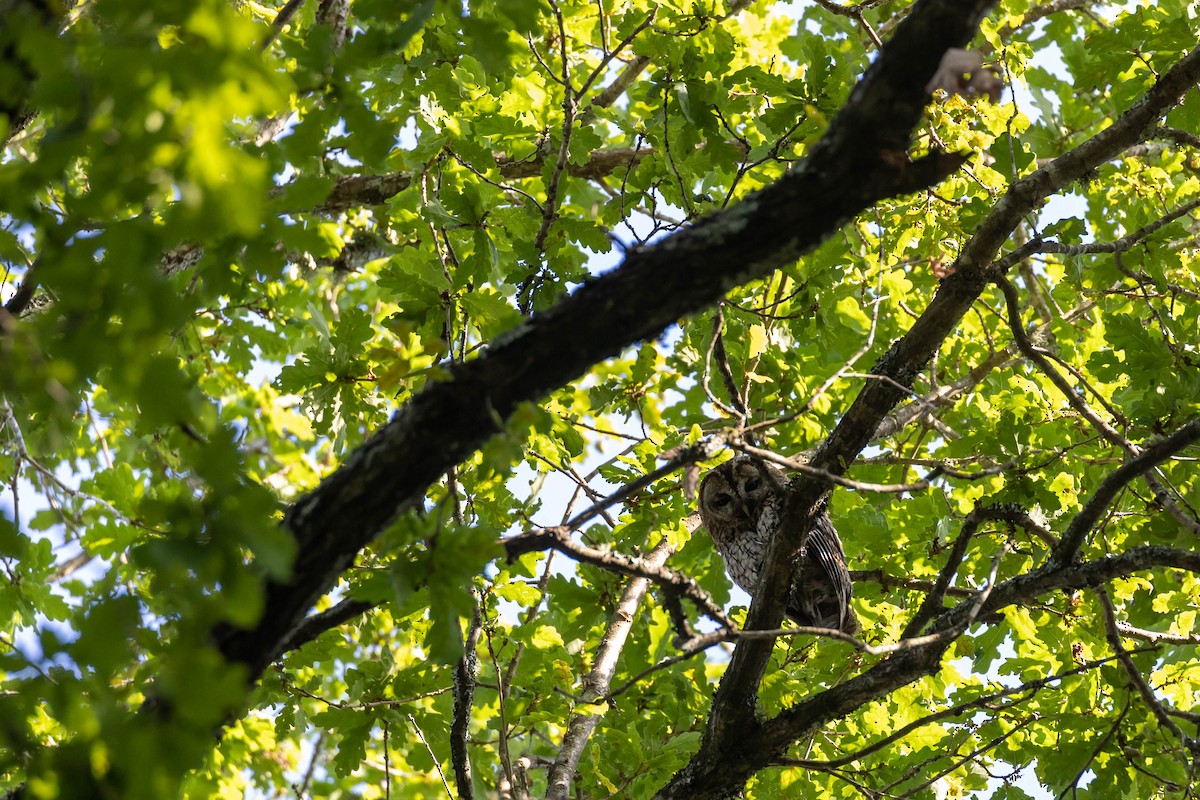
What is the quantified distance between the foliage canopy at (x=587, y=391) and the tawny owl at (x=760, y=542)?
8.4 inches

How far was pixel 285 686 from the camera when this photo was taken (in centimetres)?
405

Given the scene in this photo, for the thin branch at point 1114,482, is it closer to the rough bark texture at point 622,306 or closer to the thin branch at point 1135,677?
the thin branch at point 1135,677

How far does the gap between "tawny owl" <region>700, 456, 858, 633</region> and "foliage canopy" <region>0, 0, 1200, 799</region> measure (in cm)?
21

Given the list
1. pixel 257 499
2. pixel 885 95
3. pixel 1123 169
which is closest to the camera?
pixel 257 499

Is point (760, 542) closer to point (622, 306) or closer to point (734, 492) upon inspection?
point (734, 492)

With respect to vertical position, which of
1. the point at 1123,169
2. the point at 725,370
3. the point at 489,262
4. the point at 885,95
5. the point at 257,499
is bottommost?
the point at 257,499

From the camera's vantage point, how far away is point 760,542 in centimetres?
468

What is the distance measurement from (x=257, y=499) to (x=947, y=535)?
12.7 feet

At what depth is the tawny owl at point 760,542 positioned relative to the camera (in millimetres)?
4141

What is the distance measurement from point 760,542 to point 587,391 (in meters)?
1.17

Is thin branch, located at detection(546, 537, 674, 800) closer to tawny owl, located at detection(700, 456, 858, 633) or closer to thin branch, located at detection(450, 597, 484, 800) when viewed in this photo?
tawny owl, located at detection(700, 456, 858, 633)

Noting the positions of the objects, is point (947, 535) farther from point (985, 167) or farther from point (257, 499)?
point (257, 499)

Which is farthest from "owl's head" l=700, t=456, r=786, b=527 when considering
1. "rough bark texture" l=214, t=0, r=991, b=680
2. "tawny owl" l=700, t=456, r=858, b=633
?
"rough bark texture" l=214, t=0, r=991, b=680

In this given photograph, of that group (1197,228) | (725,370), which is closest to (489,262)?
(725,370)
